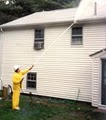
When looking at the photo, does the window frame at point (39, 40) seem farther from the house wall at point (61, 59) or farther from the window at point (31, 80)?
the window at point (31, 80)

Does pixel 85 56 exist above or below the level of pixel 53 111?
above

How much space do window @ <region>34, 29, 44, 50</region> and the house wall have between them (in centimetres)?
26

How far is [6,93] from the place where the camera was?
14523 millimetres

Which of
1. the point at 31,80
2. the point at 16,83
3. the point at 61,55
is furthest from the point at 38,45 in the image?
the point at 16,83

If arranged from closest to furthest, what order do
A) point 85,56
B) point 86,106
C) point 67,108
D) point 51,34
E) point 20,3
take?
point 67,108 → point 86,106 → point 85,56 → point 51,34 → point 20,3

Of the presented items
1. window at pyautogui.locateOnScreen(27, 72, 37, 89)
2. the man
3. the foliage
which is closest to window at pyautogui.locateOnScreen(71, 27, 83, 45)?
window at pyautogui.locateOnScreen(27, 72, 37, 89)

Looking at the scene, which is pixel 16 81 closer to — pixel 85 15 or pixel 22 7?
pixel 85 15

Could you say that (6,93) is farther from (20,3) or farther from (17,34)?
(20,3)

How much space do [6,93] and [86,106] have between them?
416 cm

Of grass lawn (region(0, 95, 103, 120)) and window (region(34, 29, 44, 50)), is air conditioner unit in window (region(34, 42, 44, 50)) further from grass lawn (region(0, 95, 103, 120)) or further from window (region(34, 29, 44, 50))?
grass lawn (region(0, 95, 103, 120))

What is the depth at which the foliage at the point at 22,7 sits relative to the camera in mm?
31034

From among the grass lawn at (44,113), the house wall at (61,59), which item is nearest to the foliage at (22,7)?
the house wall at (61,59)

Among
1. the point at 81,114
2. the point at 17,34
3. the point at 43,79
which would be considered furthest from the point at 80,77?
the point at 17,34

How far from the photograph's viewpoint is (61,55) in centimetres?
1598
